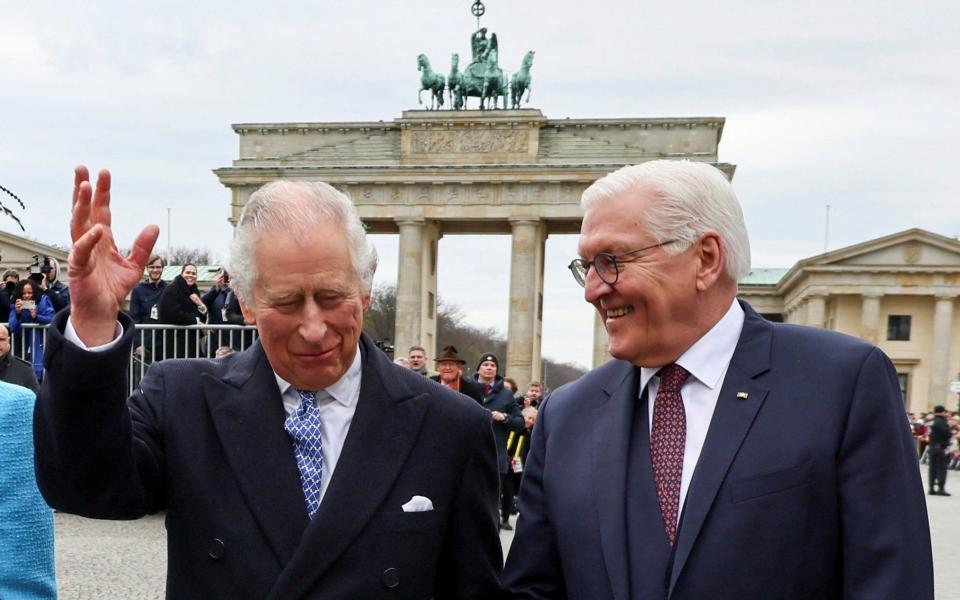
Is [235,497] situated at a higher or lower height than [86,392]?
lower

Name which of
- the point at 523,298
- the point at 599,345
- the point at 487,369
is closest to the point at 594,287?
the point at 487,369

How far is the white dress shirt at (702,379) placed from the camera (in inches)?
112

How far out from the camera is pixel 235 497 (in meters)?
2.76

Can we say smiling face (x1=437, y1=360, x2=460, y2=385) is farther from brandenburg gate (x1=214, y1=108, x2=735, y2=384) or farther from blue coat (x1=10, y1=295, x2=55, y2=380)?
brandenburg gate (x1=214, y1=108, x2=735, y2=384)

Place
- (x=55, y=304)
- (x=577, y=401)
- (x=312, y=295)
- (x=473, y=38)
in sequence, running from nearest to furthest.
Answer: (x=312, y=295)
(x=577, y=401)
(x=55, y=304)
(x=473, y=38)

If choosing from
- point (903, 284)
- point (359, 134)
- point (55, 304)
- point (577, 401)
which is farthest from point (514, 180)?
point (577, 401)

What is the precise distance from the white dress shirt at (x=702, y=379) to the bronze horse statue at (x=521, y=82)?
49.3m

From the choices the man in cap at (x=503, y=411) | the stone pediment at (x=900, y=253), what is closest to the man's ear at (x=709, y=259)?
the man in cap at (x=503, y=411)

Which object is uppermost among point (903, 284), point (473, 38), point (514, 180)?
point (473, 38)

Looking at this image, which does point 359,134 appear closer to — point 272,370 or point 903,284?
point 903,284

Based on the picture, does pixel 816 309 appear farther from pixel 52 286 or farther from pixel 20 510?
pixel 20 510

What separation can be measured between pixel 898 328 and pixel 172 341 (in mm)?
53249

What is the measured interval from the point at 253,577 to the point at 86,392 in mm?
670

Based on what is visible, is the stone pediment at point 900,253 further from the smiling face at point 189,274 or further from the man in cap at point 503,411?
the smiling face at point 189,274
